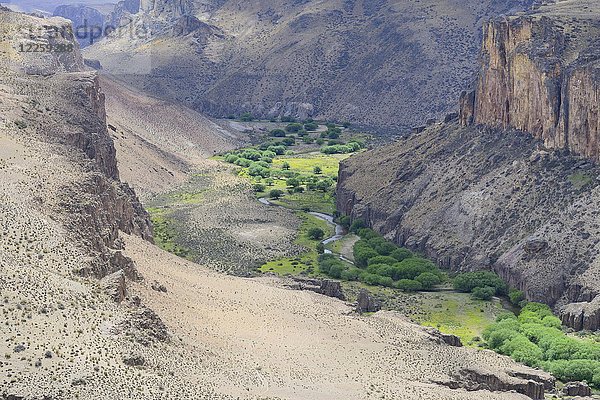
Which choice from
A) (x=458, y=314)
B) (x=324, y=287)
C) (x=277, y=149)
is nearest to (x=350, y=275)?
(x=324, y=287)

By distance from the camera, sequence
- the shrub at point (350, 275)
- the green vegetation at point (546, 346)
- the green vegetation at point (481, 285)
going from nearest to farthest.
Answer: the green vegetation at point (546, 346) < the green vegetation at point (481, 285) < the shrub at point (350, 275)

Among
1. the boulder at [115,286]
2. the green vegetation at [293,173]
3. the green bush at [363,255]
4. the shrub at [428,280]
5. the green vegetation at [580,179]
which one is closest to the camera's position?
the boulder at [115,286]

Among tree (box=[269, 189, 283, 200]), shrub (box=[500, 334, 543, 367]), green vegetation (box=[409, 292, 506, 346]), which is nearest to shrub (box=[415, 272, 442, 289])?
green vegetation (box=[409, 292, 506, 346])

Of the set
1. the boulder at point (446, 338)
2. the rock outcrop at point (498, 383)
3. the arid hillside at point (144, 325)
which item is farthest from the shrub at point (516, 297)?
the rock outcrop at point (498, 383)

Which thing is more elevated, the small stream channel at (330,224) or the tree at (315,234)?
the tree at (315,234)

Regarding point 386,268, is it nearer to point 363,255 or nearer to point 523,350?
point 363,255

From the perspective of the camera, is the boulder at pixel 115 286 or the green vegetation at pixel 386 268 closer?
the boulder at pixel 115 286

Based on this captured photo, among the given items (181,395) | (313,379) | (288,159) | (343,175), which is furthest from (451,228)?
(288,159)

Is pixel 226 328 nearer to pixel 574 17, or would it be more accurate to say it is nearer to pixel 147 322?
pixel 147 322

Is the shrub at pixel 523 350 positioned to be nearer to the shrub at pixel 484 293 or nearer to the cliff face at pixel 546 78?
the shrub at pixel 484 293
